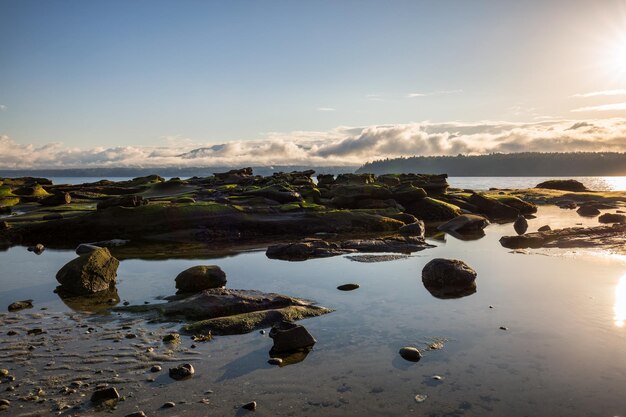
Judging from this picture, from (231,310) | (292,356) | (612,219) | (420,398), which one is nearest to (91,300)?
(231,310)

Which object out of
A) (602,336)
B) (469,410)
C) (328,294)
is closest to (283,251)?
(328,294)

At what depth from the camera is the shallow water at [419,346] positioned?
10945 mm

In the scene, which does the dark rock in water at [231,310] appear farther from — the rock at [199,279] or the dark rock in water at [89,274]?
the dark rock in water at [89,274]

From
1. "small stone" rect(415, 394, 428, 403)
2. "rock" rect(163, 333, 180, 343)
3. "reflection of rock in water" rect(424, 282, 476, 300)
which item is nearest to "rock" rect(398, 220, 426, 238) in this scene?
"reflection of rock in water" rect(424, 282, 476, 300)

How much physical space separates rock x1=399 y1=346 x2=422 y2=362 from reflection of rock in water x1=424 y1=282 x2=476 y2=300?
709cm

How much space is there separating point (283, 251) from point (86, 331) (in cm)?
1768

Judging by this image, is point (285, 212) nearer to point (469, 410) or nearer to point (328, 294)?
point (328, 294)

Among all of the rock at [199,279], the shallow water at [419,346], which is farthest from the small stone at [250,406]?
the rock at [199,279]

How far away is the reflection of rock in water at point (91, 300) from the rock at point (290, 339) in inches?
321

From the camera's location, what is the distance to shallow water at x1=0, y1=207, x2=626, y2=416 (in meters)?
10.9

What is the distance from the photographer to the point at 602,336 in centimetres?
1530

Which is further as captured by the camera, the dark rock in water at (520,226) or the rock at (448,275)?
the dark rock in water at (520,226)

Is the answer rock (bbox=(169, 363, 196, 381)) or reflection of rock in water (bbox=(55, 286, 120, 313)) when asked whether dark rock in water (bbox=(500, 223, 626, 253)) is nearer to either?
reflection of rock in water (bbox=(55, 286, 120, 313))

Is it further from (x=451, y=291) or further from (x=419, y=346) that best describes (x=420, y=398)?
(x=451, y=291)
